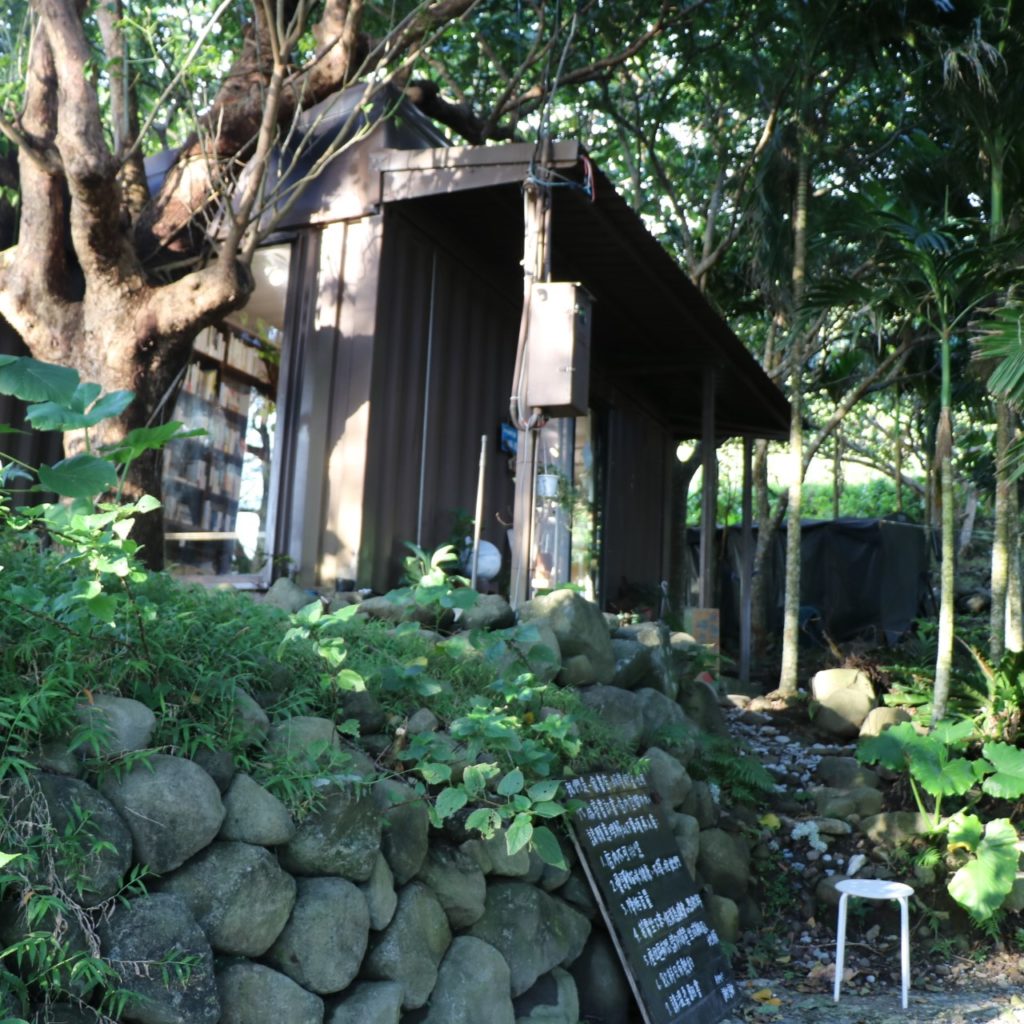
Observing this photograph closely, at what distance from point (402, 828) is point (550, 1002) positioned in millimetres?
1050

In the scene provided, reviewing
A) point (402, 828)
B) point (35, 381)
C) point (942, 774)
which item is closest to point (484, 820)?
point (402, 828)

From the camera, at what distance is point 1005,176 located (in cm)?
881

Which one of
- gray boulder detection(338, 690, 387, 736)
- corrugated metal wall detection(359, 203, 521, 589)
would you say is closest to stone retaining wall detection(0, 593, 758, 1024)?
gray boulder detection(338, 690, 387, 736)

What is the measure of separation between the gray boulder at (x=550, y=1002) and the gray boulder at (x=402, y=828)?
796 millimetres

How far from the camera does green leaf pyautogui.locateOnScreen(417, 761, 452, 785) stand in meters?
4.04

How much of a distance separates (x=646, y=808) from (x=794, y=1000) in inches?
47.5

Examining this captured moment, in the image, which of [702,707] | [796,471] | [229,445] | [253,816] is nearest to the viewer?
[253,816]

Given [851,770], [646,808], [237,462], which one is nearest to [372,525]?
[237,462]

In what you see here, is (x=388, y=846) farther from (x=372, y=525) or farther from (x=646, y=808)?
(x=372, y=525)

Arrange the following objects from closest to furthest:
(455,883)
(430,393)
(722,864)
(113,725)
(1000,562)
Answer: (113,725), (455,883), (722,864), (1000,562), (430,393)

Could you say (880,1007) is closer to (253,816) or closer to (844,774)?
(844,774)

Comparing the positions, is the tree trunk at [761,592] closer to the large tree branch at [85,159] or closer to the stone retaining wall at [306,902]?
the large tree branch at [85,159]

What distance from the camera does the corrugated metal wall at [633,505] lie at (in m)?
12.0

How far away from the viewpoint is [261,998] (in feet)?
10.9
